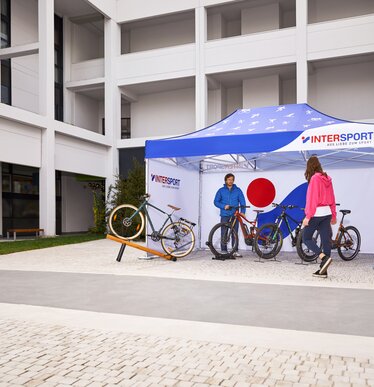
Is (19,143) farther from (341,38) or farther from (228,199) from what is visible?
(341,38)

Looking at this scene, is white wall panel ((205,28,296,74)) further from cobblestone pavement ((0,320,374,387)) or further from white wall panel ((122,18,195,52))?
cobblestone pavement ((0,320,374,387))

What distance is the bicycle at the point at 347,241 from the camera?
9891 millimetres

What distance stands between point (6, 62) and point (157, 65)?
21.5 feet

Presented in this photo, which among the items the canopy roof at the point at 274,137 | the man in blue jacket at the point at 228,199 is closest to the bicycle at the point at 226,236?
the man in blue jacket at the point at 228,199

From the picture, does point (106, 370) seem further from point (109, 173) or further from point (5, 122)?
point (109, 173)

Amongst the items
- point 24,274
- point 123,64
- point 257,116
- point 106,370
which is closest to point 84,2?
point 123,64

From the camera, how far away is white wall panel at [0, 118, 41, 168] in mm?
16423

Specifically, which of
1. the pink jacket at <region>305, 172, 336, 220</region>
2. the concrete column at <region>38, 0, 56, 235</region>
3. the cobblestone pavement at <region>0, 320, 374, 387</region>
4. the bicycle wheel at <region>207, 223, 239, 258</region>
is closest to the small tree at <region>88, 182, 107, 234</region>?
the concrete column at <region>38, 0, 56, 235</region>

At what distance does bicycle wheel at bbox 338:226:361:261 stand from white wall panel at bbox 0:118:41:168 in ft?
38.2

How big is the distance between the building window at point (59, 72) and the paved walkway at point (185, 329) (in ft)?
55.6

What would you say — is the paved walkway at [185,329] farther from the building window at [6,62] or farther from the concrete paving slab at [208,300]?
the building window at [6,62]

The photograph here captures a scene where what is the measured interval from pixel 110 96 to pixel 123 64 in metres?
1.67

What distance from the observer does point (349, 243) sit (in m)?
10.1

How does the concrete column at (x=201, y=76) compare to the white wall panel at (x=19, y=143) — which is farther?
the concrete column at (x=201, y=76)
